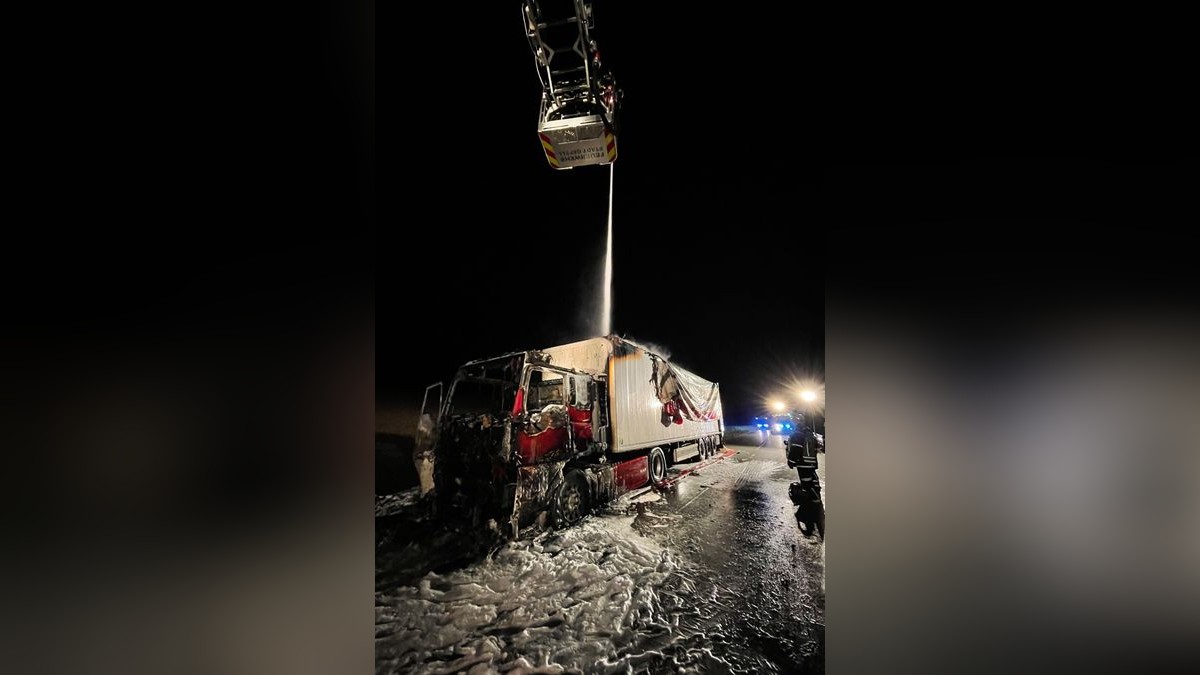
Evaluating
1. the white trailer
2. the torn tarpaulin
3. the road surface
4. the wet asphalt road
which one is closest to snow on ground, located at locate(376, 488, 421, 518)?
the road surface

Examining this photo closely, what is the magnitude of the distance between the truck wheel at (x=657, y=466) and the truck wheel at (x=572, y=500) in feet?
→ 1.14

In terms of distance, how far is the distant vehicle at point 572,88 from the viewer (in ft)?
7.13

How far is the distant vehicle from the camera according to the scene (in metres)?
2.17

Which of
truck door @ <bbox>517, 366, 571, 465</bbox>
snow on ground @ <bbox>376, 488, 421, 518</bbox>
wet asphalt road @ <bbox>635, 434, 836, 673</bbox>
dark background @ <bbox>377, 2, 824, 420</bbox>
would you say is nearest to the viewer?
wet asphalt road @ <bbox>635, 434, 836, 673</bbox>

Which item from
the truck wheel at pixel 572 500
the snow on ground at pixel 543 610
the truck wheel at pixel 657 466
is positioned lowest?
the snow on ground at pixel 543 610

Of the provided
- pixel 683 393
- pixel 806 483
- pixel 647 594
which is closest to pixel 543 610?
pixel 647 594

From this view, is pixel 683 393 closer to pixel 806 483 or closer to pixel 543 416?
pixel 806 483

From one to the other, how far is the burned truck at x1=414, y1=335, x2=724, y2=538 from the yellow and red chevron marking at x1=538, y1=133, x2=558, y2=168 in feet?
3.22

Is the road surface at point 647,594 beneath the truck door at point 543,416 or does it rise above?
beneath

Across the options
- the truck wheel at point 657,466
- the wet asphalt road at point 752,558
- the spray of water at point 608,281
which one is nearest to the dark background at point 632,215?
the spray of water at point 608,281

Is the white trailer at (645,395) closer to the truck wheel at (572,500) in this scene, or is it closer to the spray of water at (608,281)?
the spray of water at (608,281)

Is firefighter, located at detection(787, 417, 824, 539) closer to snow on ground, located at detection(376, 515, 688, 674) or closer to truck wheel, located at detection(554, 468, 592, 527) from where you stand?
snow on ground, located at detection(376, 515, 688, 674)

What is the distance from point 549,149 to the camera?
2.34 meters
